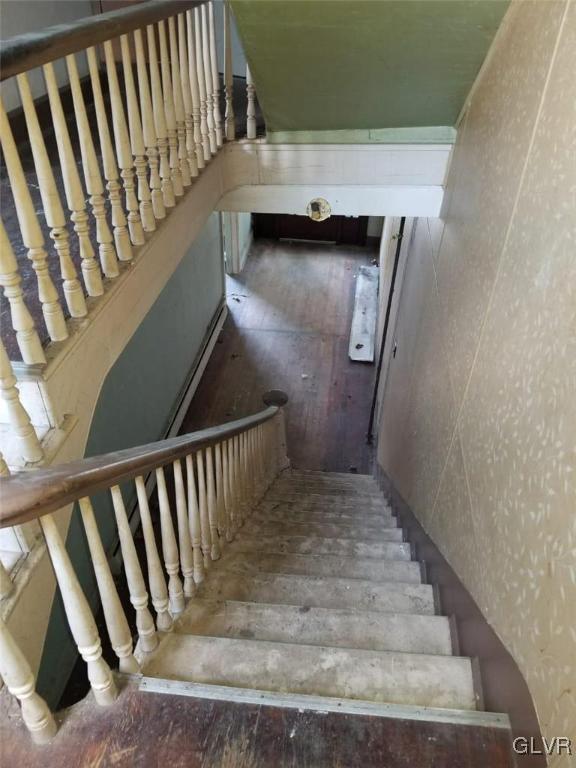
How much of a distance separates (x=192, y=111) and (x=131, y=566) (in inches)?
79.5

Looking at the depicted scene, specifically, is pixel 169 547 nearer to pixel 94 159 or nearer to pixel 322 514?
pixel 94 159

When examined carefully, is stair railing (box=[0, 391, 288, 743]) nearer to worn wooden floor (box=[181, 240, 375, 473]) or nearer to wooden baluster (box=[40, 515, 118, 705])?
wooden baluster (box=[40, 515, 118, 705])

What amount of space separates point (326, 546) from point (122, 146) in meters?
1.97

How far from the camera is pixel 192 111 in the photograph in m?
2.36

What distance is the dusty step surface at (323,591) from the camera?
6.21ft

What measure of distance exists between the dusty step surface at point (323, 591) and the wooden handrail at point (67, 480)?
737 mm

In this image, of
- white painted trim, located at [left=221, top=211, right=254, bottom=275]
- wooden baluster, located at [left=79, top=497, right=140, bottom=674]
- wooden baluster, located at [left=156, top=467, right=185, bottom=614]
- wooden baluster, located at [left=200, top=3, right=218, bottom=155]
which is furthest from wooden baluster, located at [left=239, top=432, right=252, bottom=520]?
white painted trim, located at [left=221, top=211, right=254, bottom=275]

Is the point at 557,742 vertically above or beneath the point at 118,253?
beneath

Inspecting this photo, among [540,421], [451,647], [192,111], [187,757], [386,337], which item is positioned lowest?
[386,337]

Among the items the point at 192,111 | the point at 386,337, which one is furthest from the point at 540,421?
→ the point at 386,337

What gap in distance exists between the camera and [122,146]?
1.68 meters

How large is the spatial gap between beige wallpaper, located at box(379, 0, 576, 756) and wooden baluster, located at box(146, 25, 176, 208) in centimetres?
123

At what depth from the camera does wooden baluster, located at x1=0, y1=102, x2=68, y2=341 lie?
1.12 meters

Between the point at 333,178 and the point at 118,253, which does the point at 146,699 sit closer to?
the point at 118,253
